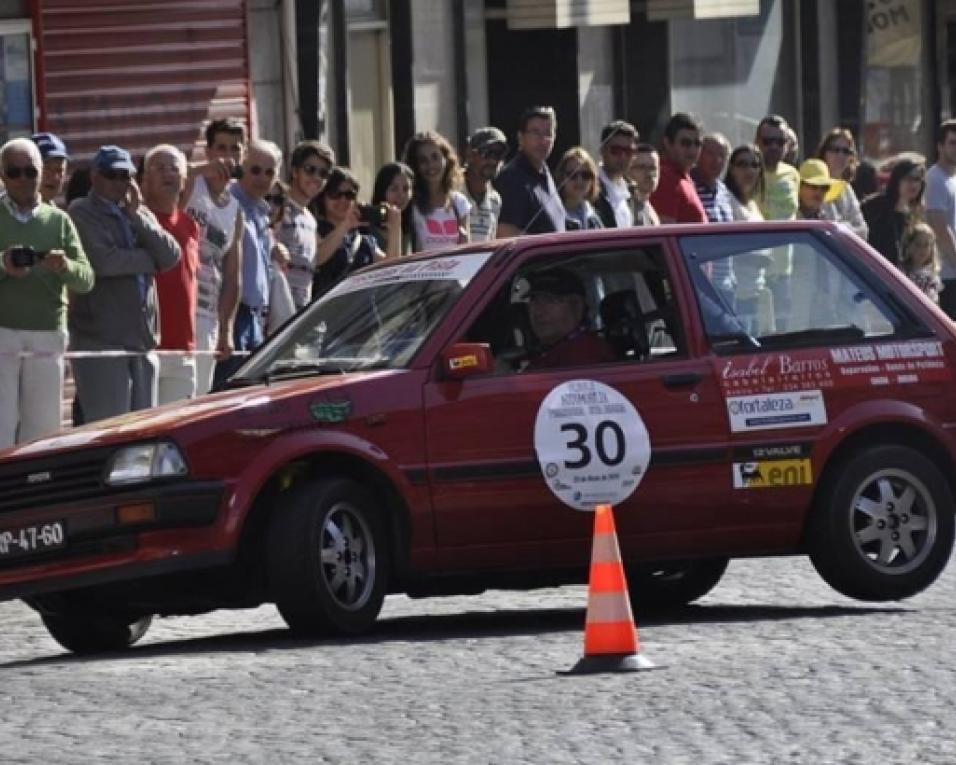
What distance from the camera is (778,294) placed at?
46.1 feet

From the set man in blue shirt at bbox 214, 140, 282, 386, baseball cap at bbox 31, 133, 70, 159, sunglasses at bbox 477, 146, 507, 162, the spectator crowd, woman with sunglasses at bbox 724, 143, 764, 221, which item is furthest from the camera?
woman with sunglasses at bbox 724, 143, 764, 221

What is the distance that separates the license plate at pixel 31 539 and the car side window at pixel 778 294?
8.93 feet

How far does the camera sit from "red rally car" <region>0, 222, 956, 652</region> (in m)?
12.9

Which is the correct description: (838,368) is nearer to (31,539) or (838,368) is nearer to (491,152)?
(31,539)

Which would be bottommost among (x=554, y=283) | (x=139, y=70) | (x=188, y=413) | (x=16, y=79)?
(x=188, y=413)

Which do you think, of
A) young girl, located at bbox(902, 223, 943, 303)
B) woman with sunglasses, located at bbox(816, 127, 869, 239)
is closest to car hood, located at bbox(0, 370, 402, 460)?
woman with sunglasses, located at bbox(816, 127, 869, 239)

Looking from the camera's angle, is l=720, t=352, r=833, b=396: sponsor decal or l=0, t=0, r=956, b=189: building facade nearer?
l=720, t=352, r=833, b=396: sponsor decal

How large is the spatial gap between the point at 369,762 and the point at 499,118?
18.9 meters

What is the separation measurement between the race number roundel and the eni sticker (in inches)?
16.7

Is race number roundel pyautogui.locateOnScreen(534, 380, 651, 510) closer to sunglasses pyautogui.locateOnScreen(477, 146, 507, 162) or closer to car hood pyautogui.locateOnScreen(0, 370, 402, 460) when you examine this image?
car hood pyautogui.locateOnScreen(0, 370, 402, 460)

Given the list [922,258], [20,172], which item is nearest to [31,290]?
[20,172]

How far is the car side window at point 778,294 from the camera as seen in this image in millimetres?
13914

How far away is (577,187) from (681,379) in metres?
6.62

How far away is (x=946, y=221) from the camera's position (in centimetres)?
2591
